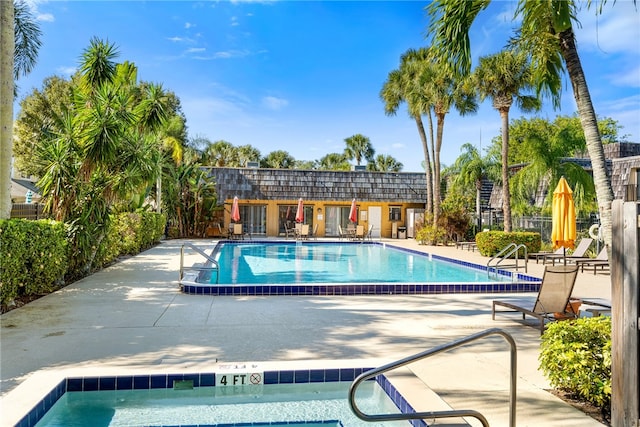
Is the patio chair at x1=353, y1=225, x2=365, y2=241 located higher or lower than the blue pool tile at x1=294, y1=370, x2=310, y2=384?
higher

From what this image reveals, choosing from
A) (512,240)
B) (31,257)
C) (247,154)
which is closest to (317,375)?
(31,257)

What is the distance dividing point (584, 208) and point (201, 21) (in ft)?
60.1

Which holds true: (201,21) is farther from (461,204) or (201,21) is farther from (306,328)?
(306,328)

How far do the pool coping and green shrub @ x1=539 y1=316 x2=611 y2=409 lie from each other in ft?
4.49

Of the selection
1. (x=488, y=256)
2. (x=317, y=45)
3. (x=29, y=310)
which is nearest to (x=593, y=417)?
(x=29, y=310)

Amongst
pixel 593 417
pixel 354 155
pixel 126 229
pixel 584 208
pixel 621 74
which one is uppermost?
pixel 621 74

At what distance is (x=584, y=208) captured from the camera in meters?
19.7

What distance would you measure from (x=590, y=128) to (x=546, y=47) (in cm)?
134

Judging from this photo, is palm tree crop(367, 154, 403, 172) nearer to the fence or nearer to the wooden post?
the fence

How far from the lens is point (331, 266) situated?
50.6ft

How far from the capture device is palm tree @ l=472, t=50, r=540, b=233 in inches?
647

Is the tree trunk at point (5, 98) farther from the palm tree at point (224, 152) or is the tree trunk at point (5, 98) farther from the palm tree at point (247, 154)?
the palm tree at point (247, 154)

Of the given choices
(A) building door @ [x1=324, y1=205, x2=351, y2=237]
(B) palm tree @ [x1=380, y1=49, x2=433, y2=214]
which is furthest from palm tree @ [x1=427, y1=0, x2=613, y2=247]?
(A) building door @ [x1=324, y1=205, x2=351, y2=237]

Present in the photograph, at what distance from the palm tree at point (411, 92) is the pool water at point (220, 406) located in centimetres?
1842
